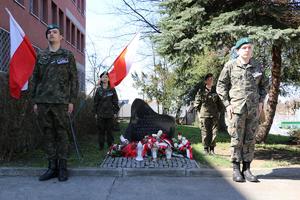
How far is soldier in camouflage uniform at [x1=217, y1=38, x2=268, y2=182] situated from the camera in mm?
7008

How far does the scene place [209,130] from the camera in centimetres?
1011

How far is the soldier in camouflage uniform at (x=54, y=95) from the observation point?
6.95 meters

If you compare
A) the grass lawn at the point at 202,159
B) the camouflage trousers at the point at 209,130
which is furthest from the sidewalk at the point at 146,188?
the camouflage trousers at the point at 209,130

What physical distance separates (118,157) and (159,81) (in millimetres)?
33361

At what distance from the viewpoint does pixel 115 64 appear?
9906 mm

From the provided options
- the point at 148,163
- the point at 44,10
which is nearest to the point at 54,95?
the point at 148,163

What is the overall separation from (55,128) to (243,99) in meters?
2.84

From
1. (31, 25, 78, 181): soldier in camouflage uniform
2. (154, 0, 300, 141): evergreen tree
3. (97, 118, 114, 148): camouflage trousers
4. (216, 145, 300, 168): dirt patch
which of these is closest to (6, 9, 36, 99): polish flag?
(31, 25, 78, 181): soldier in camouflage uniform

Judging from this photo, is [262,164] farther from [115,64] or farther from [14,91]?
[14,91]

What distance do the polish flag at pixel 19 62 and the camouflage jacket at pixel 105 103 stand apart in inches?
131

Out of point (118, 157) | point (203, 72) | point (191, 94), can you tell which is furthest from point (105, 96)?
point (191, 94)

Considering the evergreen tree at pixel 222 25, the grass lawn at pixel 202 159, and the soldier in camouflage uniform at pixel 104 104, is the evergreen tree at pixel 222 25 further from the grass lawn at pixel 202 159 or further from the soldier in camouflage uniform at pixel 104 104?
the grass lawn at pixel 202 159

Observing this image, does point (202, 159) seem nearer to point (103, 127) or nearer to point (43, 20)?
point (103, 127)

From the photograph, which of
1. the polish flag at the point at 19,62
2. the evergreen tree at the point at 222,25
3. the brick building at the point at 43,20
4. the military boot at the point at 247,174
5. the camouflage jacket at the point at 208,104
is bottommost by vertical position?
the military boot at the point at 247,174
